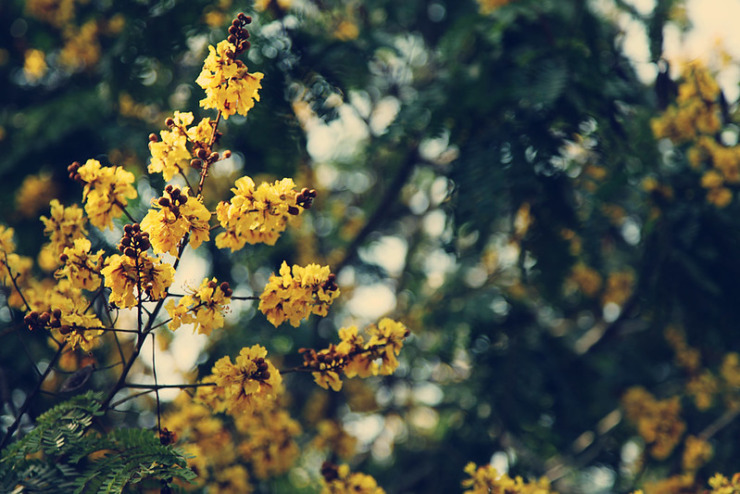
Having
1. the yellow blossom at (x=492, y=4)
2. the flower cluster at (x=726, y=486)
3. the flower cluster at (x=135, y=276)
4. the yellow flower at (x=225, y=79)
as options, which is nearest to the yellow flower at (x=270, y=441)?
the flower cluster at (x=135, y=276)

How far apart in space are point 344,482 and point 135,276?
1.36m

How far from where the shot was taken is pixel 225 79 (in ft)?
6.72

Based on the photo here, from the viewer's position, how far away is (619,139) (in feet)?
10.1

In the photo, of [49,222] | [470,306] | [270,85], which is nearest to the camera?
[49,222]

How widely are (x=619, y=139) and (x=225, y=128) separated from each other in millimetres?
1899

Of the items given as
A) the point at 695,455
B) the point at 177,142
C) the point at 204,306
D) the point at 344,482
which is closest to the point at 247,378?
the point at 204,306

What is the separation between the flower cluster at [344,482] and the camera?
2668 mm

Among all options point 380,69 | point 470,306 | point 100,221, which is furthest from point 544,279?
point 380,69

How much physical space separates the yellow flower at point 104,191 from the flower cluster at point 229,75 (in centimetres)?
38

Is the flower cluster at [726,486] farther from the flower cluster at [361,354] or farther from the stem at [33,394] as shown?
the stem at [33,394]

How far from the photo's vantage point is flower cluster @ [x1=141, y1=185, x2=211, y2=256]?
6.32ft

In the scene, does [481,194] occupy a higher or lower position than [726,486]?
higher

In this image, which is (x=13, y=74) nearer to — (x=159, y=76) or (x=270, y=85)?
(x=159, y=76)

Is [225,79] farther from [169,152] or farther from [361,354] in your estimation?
[361,354]
